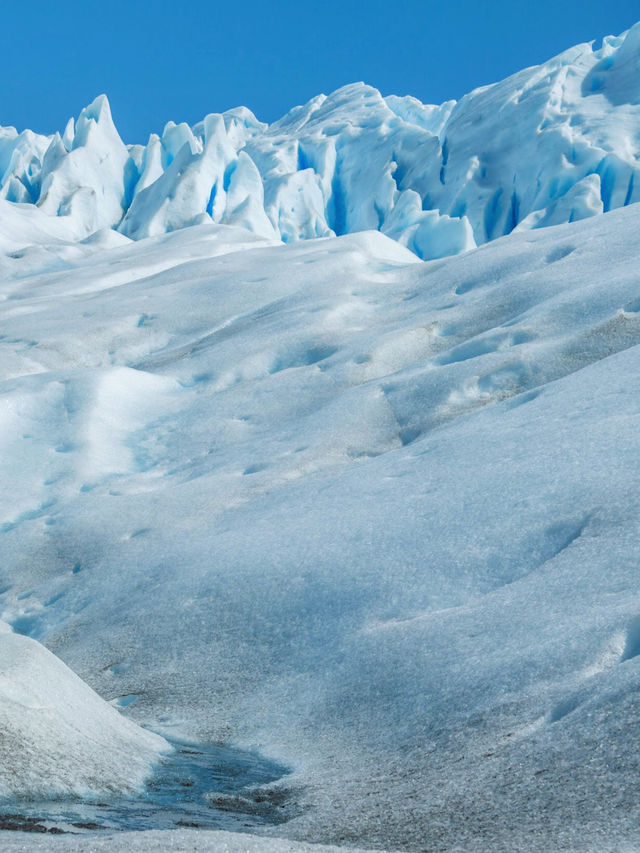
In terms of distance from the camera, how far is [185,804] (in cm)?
292

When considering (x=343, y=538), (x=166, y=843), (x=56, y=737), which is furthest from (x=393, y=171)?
(x=166, y=843)

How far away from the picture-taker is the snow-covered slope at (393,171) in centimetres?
3228

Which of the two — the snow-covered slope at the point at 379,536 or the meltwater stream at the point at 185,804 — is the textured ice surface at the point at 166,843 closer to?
the meltwater stream at the point at 185,804

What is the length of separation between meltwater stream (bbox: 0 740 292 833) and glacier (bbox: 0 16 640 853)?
0.09 m

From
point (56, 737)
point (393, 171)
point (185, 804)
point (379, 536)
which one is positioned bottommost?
point (185, 804)

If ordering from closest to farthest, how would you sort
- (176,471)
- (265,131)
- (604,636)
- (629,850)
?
(629,850) → (604,636) → (176,471) → (265,131)

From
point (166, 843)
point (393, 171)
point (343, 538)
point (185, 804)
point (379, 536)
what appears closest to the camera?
point (166, 843)

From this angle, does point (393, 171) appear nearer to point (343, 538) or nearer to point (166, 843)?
point (343, 538)

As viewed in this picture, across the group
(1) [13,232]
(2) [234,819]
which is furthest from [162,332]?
(1) [13,232]

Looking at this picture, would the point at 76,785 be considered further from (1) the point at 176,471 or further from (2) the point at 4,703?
(1) the point at 176,471

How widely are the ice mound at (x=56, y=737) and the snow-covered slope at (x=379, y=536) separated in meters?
0.71

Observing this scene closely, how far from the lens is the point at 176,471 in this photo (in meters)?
7.91

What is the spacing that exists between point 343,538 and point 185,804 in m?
2.54

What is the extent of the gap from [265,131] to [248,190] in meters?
25.0
